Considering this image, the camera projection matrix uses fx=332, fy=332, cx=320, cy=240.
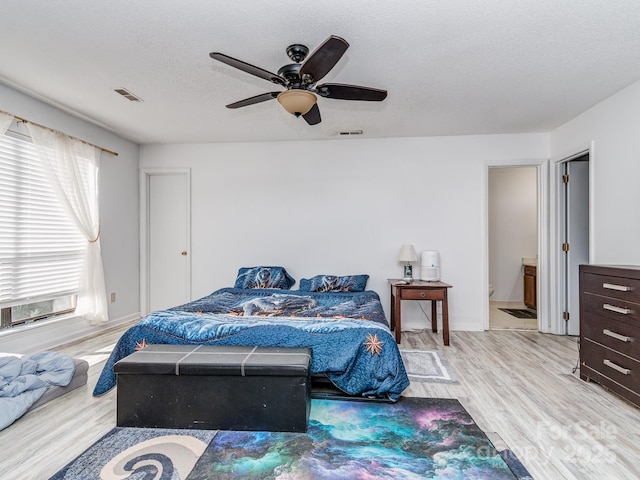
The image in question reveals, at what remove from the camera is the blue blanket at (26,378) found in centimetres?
197

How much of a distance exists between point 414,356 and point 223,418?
194 cm

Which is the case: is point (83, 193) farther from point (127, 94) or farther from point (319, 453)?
point (319, 453)

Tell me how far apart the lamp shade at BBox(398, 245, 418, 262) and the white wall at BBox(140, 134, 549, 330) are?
30 centimetres

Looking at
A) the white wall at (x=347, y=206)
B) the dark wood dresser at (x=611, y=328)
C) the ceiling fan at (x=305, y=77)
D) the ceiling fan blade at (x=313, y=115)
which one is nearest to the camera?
the ceiling fan at (x=305, y=77)

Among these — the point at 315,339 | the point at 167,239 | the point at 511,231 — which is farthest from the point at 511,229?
the point at 167,239

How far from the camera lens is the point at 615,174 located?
Answer: 2969 mm

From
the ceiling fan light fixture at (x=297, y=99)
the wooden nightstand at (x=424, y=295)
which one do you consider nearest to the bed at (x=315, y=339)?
the wooden nightstand at (x=424, y=295)

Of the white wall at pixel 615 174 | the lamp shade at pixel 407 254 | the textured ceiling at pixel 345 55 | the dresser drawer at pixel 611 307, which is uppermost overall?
the textured ceiling at pixel 345 55

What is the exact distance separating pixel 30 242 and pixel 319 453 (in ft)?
10.8

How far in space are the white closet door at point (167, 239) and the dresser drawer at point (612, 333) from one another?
4447mm

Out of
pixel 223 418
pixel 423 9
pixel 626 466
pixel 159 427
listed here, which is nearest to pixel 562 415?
pixel 626 466

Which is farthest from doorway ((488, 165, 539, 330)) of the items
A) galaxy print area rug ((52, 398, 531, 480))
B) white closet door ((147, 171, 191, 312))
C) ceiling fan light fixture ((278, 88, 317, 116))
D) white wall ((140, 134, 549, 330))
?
white closet door ((147, 171, 191, 312))

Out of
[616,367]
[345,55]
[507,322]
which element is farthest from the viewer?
[507,322]

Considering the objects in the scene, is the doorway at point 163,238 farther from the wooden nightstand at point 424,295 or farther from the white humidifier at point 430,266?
the white humidifier at point 430,266
